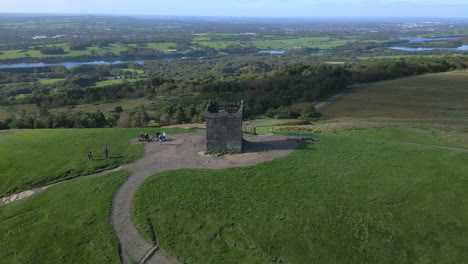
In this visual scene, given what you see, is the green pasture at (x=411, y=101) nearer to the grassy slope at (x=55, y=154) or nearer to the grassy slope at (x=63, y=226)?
the grassy slope at (x=55, y=154)

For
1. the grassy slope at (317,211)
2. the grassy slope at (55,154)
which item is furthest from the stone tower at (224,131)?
the grassy slope at (55,154)

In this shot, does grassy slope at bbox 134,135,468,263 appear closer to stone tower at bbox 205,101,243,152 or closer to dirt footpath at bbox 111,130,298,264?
dirt footpath at bbox 111,130,298,264

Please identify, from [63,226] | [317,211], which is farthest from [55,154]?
[317,211]

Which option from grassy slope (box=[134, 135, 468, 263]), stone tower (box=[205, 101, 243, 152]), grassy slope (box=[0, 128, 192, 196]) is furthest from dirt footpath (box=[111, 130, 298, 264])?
grassy slope (box=[0, 128, 192, 196])

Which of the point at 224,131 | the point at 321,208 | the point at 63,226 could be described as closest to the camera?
the point at 63,226

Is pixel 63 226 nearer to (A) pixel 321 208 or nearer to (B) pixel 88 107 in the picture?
(A) pixel 321 208
